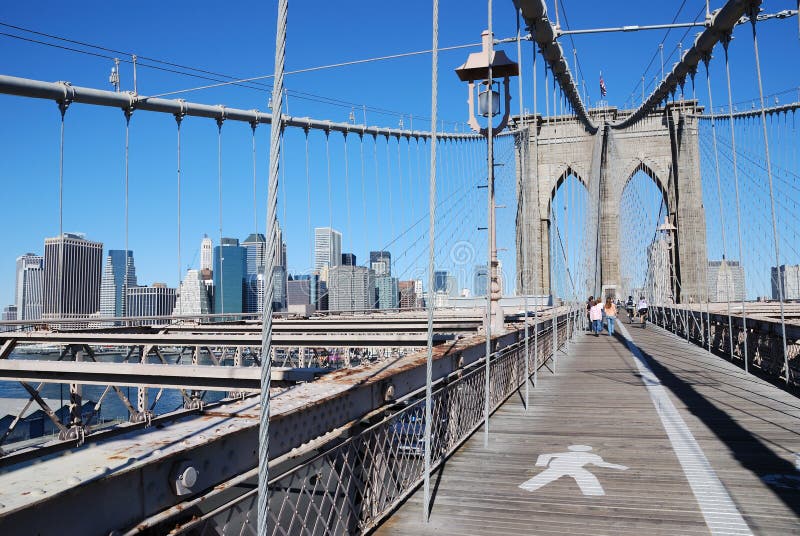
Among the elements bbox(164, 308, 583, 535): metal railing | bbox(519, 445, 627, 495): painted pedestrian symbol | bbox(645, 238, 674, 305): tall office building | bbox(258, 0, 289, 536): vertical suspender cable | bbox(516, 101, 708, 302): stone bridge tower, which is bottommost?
bbox(519, 445, 627, 495): painted pedestrian symbol

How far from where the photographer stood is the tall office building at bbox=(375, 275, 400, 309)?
31009mm

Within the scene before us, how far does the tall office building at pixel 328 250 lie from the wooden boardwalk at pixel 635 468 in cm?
2013

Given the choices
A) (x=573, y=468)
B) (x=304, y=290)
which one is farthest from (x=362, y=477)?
(x=304, y=290)

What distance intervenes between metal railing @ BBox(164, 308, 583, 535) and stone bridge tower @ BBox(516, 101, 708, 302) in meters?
33.2

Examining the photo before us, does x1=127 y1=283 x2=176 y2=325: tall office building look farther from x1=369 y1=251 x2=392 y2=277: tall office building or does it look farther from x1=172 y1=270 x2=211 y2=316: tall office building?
x1=369 y1=251 x2=392 y2=277: tall office building

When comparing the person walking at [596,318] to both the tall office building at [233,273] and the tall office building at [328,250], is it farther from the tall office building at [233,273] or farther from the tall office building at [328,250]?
the tall office building at [233,273]

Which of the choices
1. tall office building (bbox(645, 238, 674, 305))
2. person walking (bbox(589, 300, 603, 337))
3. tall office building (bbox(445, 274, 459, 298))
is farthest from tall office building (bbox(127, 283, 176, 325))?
tall office building (bbox(645, 238, 674, 305))

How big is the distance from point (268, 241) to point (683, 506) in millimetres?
3274

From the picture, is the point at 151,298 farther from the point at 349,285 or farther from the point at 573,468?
the point at 573,468

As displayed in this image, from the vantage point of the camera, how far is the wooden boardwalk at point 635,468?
3.44m

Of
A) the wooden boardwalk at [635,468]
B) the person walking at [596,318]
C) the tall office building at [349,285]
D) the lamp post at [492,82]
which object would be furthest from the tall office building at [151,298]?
the wooden boardwalk at [635,468]

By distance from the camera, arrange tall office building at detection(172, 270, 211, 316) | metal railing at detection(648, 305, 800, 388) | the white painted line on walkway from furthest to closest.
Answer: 1. tall office building at detection(172, 270, 211, 316)
2. metal railing at detection(648, 305, 800, 388)
3. the white painted line on walkway

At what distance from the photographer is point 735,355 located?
12461 mm

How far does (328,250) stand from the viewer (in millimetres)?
35562
